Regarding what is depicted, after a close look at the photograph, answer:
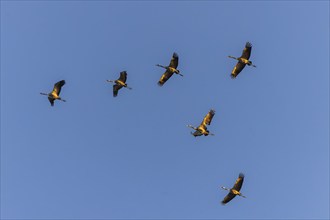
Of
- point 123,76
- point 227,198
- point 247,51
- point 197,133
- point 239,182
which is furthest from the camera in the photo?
point 123,76

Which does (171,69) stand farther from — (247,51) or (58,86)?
(58,86)

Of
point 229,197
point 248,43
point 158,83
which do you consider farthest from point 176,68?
point 229,197

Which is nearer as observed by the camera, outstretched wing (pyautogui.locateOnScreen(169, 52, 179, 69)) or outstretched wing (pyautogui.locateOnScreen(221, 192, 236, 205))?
outstretched wing (pyautogui.locateOnScreen(221, 192, 236, 205))

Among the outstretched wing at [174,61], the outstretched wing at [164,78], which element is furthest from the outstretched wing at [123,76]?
the outstretched wing at [174,61]

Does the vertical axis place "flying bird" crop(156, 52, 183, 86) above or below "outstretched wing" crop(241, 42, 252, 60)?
below

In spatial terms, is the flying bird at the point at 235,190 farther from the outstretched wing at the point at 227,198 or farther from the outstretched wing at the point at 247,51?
the outstretched wing at the point at 247,51

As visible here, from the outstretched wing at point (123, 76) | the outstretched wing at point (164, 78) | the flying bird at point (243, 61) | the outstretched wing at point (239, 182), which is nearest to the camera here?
the outstretched wing at point (239, 182)

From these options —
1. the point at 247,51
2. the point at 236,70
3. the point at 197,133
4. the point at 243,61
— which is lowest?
the point at 197,133

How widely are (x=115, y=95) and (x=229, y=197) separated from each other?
68.4ft

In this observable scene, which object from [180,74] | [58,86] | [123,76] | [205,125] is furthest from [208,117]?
[58,86]

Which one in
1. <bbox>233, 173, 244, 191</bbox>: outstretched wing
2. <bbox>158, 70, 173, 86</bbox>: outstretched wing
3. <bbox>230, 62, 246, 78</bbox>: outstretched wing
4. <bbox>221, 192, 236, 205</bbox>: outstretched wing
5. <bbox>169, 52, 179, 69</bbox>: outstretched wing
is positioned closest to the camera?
<bbox>233, 173, 244, 191</bbox>: outstretched wing

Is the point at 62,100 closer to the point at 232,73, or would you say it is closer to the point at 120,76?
the point at 120,76

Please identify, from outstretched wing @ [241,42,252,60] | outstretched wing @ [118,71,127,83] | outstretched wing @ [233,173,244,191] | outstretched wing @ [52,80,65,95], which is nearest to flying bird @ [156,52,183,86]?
outstretched wing @ [118,71,127,83]

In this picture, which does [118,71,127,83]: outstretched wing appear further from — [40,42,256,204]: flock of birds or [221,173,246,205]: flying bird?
[221,173,246,205]: flying bird
